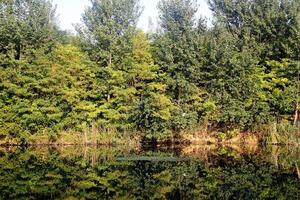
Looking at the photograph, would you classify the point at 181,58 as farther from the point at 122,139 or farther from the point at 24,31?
the point at 24,31

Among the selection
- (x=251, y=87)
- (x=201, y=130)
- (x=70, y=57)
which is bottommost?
(x=201, y=130)

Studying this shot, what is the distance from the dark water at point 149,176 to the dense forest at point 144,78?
7.87 m

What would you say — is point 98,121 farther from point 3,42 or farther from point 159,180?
point 159,180

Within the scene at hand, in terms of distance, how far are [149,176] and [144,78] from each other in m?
17.1

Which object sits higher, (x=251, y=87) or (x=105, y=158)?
(x=251, y=87)

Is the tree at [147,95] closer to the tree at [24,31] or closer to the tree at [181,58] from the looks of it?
the tree at [181,58]

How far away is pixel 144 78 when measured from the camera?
33594 millimetres

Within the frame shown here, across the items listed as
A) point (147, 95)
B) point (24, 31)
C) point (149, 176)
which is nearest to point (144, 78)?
point (147, 95)

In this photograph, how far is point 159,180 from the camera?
632 inches

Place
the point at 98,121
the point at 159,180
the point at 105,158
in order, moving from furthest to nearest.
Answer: the point at 98,121 < the point at 105,158 < the point at 159,180

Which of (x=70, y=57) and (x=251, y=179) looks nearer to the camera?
(x=251, y=179)

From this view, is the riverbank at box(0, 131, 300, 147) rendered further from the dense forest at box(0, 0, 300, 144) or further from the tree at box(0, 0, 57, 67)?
the tree at box(0, 0, 57, 67)

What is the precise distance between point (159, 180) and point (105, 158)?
26.1ft

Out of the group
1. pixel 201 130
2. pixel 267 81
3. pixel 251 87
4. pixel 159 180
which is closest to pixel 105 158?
pixel 159 180
